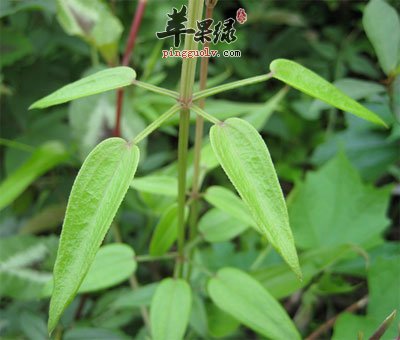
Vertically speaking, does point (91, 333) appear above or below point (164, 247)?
below

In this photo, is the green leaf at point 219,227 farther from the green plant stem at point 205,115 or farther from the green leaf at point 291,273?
the green plant stem at point 205,115

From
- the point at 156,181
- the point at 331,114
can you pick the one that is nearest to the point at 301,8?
the point at 331,114

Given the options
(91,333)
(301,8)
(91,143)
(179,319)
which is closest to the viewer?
(179,319)

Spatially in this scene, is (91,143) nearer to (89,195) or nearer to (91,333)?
Result: (91,333)

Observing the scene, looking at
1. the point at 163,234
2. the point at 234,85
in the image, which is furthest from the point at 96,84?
the point at 163,234

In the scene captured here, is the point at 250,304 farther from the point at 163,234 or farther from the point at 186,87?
the point at 186,87

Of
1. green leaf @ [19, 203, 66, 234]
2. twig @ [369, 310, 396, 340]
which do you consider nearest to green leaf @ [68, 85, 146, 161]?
green leaf @ [19, 203, 66, 234]
